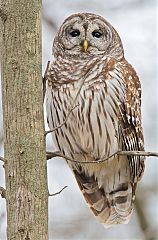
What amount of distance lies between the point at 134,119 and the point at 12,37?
1893mm

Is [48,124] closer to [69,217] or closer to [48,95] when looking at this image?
[48,95]

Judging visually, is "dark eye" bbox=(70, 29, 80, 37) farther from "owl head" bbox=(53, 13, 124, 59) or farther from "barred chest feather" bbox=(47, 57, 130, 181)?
"barred chest feather" bbox=(47, 57, 130, 181)

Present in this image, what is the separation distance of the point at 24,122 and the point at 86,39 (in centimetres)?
198

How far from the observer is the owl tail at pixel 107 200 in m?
5.18

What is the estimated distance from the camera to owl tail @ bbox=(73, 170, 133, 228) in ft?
17.0

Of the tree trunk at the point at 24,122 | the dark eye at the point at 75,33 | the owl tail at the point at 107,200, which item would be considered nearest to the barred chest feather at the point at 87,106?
the dark eye at the point at 75,33

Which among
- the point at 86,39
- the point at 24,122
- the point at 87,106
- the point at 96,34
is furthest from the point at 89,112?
the point at 24,122

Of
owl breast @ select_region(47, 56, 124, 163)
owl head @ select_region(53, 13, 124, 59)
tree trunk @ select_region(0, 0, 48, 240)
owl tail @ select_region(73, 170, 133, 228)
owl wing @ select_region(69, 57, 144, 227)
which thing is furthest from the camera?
owl tail @ select_region(73, 170, 133, 228)

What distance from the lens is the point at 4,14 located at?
3.14 meters

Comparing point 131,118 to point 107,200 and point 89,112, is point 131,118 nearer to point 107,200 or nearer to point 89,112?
point 89,112

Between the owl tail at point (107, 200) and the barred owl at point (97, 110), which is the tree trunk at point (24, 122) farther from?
the owl tail at point (107, 200)

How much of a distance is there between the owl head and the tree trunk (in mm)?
1786

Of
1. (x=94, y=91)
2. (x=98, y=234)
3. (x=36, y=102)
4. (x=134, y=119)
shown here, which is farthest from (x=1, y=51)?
(x=98, y=234)

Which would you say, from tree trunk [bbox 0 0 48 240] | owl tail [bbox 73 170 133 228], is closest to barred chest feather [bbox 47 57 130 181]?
owl tail [bbox 73 170 133 228]
